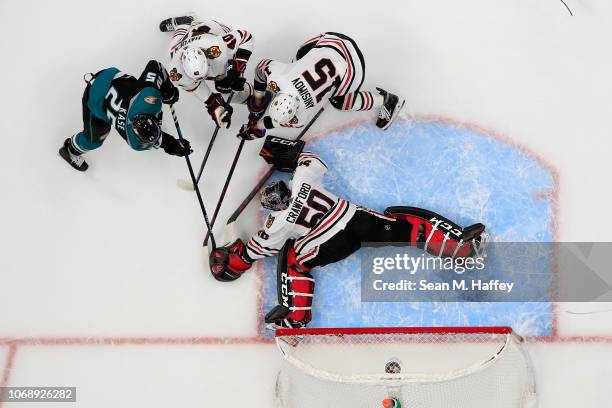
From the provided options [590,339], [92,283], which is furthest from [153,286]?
[590,339]

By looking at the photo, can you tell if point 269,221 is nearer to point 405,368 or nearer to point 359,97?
point 359,97

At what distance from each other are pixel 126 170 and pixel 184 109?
55 cm

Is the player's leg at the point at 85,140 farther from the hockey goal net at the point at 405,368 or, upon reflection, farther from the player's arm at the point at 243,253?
the hockey goal net at the point at 405,368

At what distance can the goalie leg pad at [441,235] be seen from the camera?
393cm

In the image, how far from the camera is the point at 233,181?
4.21m

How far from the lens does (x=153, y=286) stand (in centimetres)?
424

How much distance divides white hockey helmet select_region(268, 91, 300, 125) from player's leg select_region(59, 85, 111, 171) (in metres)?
1.05

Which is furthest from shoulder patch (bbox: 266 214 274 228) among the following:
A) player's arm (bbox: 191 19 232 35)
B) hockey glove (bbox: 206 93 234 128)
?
player's arm (bbox: 191 19 232 35)

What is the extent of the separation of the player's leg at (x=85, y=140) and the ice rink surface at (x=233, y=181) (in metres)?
0.12

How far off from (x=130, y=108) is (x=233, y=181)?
3.02 feet

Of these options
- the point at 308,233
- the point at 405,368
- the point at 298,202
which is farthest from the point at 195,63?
the point at 405,368

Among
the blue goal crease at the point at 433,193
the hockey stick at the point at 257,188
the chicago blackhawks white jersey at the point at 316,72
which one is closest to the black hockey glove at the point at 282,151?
the hockey stick at the point at 257,188

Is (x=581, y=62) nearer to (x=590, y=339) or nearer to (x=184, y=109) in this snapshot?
(x=590, y=339)

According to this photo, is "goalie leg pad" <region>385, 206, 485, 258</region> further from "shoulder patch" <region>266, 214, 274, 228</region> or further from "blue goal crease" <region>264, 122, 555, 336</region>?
"shoulder patch" <region>266, 214, 274, 228</region>
